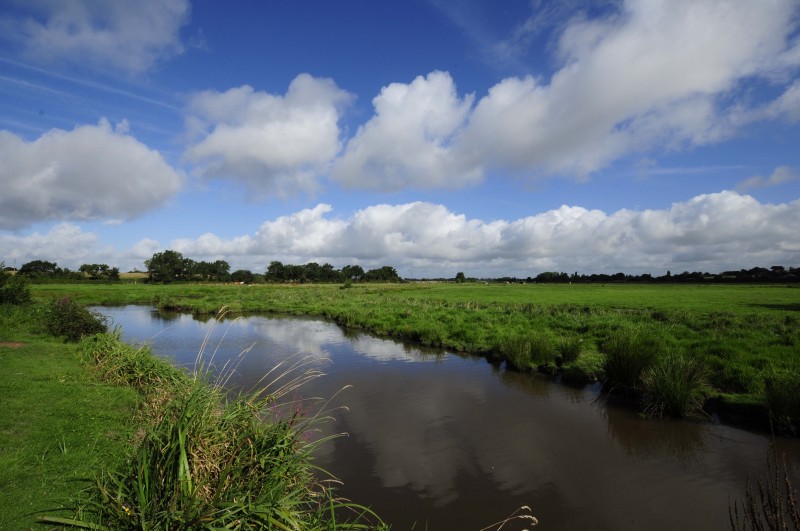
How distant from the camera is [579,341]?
20875 millimetres

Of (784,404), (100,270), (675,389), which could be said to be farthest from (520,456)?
(100,270)

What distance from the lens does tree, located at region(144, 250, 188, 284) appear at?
458ft

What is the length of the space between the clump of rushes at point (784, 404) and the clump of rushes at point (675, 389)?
1826mm

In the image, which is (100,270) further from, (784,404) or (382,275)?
(784,404)

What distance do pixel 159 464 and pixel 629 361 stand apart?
15.7 metres

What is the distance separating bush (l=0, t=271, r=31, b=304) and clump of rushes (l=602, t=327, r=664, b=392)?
36496 millimetres

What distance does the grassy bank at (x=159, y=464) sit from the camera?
4469 millimetres

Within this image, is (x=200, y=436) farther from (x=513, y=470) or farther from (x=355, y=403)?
(x=355, y=403)

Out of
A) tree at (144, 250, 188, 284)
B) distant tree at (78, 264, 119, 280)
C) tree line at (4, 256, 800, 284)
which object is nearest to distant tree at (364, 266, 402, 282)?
tree line at (4, 256, 800, 284)

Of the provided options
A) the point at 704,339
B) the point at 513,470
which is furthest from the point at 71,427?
the point at 704,339

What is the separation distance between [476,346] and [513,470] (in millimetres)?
14061

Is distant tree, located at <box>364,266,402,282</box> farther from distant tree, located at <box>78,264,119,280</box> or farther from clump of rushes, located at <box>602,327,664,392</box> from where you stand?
clump of rushes, located at <box>602,327,664,392</box>

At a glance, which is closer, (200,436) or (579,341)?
(200,436)

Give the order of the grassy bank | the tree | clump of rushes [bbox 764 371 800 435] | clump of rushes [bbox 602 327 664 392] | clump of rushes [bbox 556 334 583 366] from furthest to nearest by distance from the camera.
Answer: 1. the tree
2. clump of rushes [bbox 556 334 583 366]
3. clump of rushes [bbox 602 327 664 392]
4. clump of rushes [bbox 764 371 800 435]
5. the grassy bank
